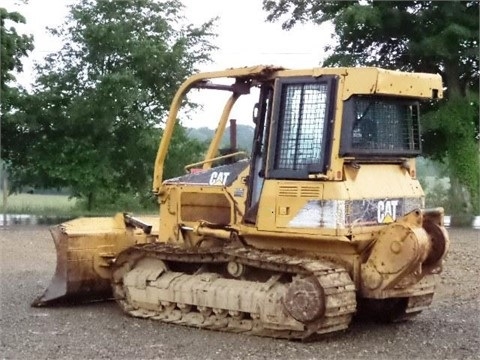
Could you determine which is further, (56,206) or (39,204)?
(56,206)

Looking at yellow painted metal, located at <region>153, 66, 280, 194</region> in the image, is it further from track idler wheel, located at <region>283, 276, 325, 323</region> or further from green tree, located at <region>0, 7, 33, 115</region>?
green tree, located at <region>0, 7, 33, 115</region>

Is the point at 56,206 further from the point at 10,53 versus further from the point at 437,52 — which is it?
the point at 437,52

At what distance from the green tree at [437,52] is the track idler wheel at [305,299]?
16.6m

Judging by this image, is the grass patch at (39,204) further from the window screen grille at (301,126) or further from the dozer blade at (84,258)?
the window screen grille at (301,126)

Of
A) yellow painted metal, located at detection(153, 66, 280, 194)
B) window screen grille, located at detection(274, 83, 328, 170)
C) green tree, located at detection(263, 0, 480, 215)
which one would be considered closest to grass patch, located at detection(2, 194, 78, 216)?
green tree, located at detection(263, 0, 480, 215)

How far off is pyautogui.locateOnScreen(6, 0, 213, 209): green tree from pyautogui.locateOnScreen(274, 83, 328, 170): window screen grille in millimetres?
17624

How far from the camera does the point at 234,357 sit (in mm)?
7699

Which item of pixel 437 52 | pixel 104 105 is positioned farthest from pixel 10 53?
pixel 437 52

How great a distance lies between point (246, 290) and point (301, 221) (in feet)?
2.79

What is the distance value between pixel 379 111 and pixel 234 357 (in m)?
2.85

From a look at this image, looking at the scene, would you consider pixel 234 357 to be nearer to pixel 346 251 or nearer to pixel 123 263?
pixel 346 251

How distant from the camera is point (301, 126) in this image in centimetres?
880

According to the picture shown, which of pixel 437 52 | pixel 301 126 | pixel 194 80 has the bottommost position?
pixel 301 126

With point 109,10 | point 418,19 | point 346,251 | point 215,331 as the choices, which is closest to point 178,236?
point 215,331
